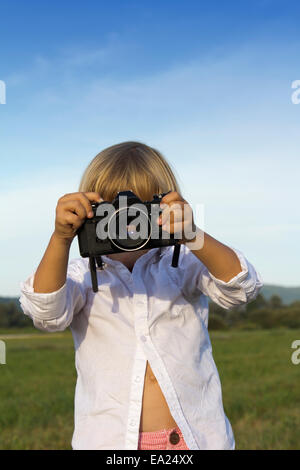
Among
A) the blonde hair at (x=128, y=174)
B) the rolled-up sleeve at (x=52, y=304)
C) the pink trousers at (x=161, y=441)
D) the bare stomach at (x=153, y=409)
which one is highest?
the blonde hair at (x=128, y=174)

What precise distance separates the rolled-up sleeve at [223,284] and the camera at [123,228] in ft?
0.89

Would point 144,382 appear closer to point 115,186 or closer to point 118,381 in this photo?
point 118,381

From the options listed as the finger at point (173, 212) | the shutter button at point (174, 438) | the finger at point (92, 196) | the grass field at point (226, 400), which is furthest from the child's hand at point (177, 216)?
the grass field at point (226, 400)

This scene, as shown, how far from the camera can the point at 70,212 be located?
75.9 inches

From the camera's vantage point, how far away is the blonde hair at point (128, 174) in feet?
7.21

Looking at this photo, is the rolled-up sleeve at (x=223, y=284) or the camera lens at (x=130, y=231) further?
the rolled-up sleeve at (x=223, y=284)

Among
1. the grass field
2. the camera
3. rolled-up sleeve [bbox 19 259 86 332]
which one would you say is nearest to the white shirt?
rolled-up sleeve [bbox 19 259 86 332]

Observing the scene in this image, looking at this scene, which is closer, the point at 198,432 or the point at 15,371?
the point at 198,432

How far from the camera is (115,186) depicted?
2.19m

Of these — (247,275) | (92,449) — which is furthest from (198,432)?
(247,275)

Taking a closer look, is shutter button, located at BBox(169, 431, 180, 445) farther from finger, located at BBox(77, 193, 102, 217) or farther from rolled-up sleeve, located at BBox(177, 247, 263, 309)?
finger, located at BBox(77, 193, 102, 217)

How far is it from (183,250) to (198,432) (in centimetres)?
76

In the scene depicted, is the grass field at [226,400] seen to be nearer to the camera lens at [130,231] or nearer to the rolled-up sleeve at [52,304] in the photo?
the rolled-up sleeve at [52,304]
